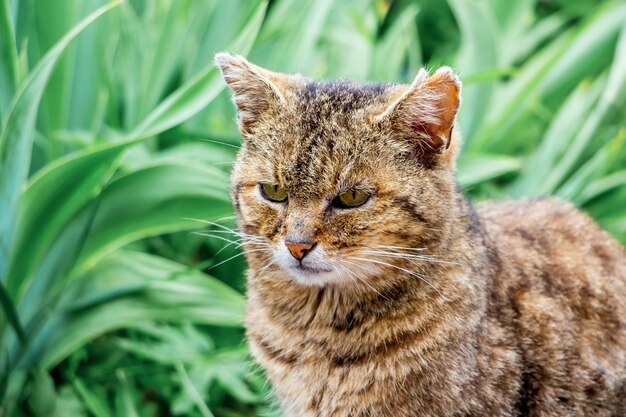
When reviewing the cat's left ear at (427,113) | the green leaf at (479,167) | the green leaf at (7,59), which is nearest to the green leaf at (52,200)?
the green leaf at (7,59)

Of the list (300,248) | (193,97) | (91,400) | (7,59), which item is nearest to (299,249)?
(300,248)

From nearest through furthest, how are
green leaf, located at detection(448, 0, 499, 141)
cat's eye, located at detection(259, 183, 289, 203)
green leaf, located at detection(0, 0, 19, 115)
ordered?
cat's eye, located at detection(259, 183, 289, 203), green leaf, located at detection(0, 0, 19, 115), green leaf, located at detection(448, 0, 499, 141)

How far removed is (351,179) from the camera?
2203 mm

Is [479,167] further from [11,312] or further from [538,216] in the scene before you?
[11,312]

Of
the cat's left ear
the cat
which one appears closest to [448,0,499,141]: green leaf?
the cat

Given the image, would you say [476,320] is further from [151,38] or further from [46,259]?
[151,38]

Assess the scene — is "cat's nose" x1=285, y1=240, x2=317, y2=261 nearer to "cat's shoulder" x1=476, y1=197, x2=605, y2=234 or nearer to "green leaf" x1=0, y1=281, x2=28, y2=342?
"cat's shoulder" x1=476, y1=197, x2=605, y2=234

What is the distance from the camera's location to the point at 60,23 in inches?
125

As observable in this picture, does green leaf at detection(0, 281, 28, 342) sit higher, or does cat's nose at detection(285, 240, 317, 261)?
cat's nose at detection(285, 240, 317, 261)

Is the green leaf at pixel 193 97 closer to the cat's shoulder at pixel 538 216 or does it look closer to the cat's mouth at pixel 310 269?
the cat's mouth at pixel 310 269

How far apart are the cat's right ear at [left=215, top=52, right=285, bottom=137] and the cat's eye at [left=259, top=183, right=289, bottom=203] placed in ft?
0.64

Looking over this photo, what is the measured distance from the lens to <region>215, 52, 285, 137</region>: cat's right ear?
233 centimetres

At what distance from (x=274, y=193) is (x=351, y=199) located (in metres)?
0.20

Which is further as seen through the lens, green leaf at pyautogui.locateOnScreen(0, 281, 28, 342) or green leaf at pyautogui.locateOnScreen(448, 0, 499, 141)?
green leaf at pyautogui.locateOnScreen(448, 0, 499, 141)
